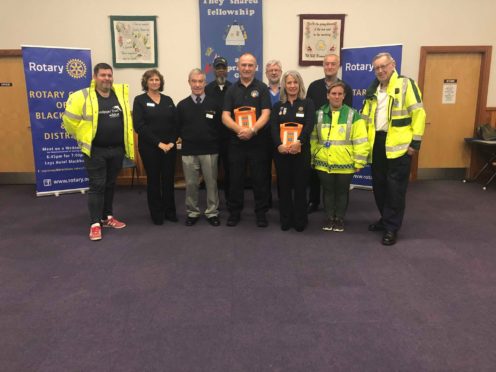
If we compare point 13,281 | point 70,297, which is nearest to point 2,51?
point 13,281

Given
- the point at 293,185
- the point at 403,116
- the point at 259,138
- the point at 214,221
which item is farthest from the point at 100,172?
the point at 403,116

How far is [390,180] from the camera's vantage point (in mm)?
3264

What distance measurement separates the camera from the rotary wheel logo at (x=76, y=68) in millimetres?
4789

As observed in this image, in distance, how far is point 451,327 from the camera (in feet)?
6.90

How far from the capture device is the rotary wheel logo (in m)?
4.79

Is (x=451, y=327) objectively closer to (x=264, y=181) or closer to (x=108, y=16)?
(x=264, y=181)

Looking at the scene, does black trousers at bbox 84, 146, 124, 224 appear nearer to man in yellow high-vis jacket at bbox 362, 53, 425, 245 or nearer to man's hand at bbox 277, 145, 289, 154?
man's hand at bbox 277, 145, 289, 154

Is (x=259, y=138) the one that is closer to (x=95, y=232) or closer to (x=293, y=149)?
(x=293, y=149)

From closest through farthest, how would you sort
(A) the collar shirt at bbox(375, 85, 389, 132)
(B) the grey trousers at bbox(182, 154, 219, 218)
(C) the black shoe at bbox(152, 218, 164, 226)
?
(A) the collar shirt at bbox(375, 85, 389, 132) → (B) the grey trousers at bbox(182, 154, 219, 218) → (C) the black shoe at bbox(152, 218, 164, 226)

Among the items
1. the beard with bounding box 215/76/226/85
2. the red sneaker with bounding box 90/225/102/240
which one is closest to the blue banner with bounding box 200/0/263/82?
the beard with bounding box 215/76/226/85

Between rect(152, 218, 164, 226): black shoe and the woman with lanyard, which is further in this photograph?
rect(152, 218, 164, 226): black shoe

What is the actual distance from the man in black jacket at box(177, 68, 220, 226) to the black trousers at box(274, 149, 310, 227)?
2.02 feet

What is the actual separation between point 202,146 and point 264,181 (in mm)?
651

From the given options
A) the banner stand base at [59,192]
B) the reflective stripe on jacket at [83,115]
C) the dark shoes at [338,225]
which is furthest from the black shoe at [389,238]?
Result: the banner stand base at [59,192]
